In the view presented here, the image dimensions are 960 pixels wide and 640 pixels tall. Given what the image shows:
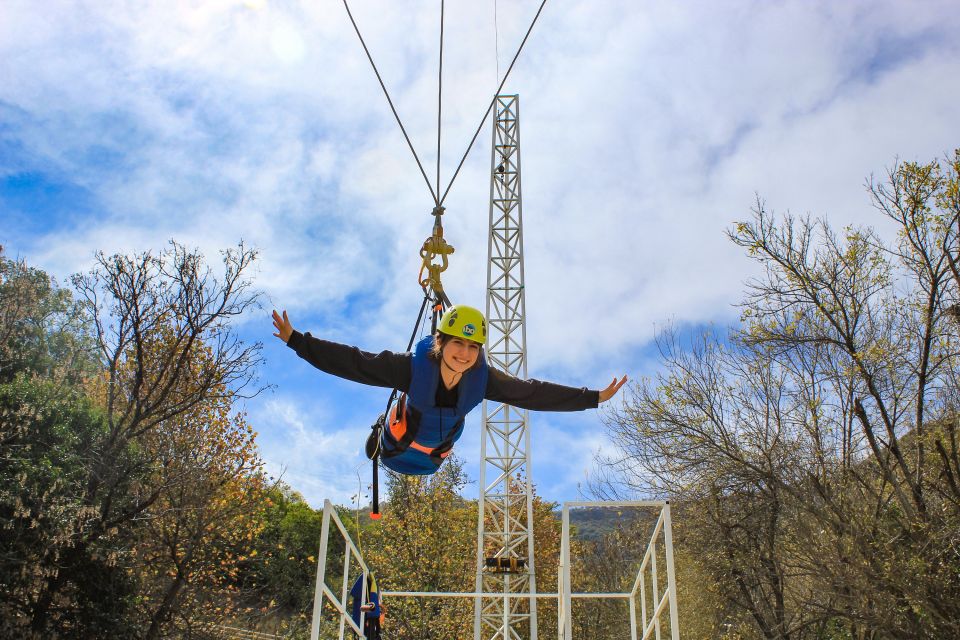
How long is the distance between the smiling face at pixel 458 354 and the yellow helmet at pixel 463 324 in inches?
1.6

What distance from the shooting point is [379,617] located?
5453mm

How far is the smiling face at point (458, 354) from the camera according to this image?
13.6 ft

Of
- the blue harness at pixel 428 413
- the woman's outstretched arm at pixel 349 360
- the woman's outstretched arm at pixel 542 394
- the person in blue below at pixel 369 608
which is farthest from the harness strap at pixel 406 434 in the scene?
the person in blue below at pixel 369 608

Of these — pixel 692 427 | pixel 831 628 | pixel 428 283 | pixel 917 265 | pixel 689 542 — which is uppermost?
pixel 917 265

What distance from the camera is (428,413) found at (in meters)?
4.32

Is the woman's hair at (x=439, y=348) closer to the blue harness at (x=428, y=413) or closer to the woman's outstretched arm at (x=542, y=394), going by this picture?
the blue harness at (x=428, y=413)

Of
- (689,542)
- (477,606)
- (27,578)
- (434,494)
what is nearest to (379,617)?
(477,606)

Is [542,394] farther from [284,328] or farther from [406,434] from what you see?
[284,328]

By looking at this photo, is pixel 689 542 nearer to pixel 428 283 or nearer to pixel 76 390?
pixel 428 283

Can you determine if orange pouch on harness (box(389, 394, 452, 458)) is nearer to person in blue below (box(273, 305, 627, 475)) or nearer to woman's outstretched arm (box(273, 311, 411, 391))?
person in blue below (box(273, 305, 627, 475))

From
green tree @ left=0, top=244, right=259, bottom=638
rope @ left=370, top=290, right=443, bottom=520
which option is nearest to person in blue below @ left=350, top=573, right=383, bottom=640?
rope @ left=370, top=290, right=443, bottom=520

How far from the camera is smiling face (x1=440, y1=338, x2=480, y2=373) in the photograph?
13.6ft

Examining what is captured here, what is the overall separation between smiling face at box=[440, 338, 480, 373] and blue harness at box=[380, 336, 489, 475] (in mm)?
86

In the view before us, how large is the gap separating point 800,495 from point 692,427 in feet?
7.49
